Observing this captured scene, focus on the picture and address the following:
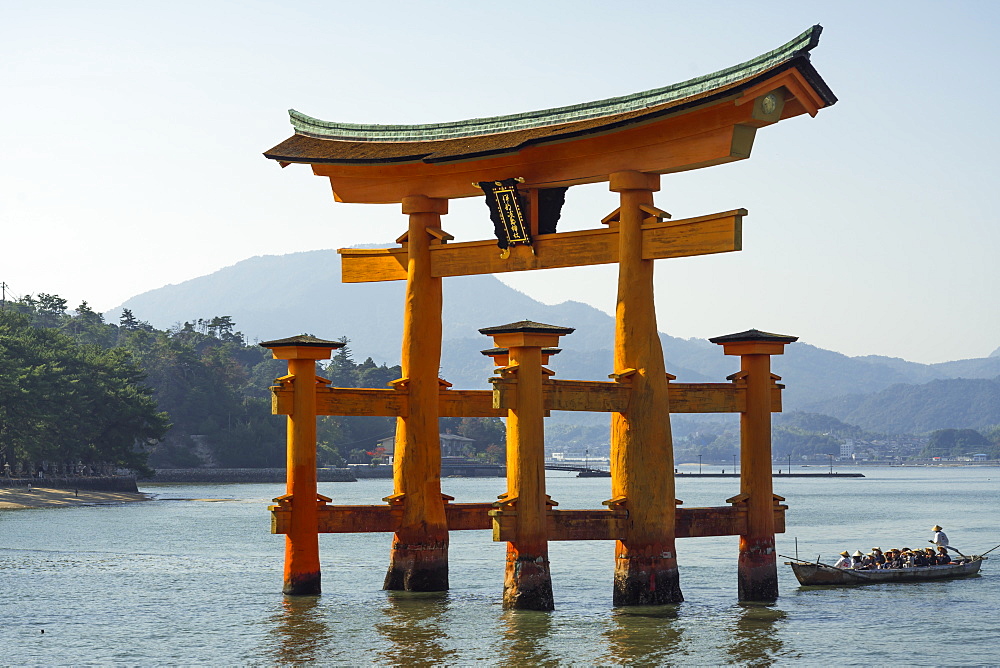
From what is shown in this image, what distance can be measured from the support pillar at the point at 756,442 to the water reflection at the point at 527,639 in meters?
4.39

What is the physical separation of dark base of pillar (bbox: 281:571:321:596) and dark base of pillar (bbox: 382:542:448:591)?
5.96 ft

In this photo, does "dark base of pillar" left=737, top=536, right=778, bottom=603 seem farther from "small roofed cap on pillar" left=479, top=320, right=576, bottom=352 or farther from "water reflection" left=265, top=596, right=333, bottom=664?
"water reflection" left=265, top=596, right=333, bottom=664

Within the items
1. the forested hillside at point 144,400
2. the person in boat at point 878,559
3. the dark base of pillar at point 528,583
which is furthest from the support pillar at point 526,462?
the forested hillside at point 144,400

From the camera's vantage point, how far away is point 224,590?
32.5 meters

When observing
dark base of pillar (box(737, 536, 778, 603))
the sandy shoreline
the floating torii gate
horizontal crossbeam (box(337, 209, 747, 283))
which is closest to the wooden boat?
dark base of pillar (box(737, 536, 778, 603))

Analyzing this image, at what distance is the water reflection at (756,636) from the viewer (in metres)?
21.6

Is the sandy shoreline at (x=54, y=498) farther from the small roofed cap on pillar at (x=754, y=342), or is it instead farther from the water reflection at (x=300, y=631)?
the small roofed cap on pillar at (x=754, y=342)

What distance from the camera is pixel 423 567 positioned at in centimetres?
2608

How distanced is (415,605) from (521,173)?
29.2ft

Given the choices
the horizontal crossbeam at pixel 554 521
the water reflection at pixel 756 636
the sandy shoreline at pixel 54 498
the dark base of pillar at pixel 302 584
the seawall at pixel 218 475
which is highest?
the seawall at pixel 218 475

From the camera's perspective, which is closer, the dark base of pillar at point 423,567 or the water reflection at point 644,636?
the water reflection at point 644,636

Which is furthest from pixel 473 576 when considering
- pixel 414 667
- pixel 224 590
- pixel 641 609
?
pixel 414 667

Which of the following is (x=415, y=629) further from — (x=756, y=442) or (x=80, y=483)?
(x=80, y=483)

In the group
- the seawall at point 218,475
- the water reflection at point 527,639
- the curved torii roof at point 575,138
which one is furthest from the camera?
the seawall at point 218,475
